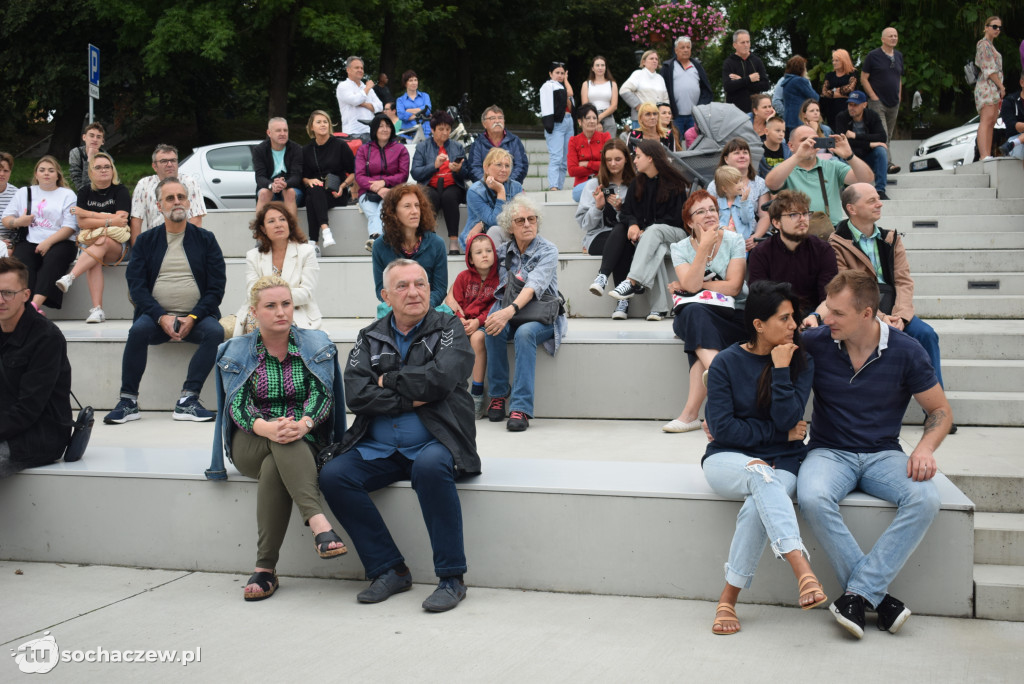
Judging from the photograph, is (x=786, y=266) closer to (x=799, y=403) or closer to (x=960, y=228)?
(x=799, y=403)

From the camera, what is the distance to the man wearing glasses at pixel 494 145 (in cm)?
934

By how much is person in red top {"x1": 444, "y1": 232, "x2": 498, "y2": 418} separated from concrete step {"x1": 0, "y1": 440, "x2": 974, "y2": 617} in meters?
1.35

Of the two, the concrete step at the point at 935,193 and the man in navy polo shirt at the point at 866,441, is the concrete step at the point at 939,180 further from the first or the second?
the man in navy polo shirt at the point at 866,441

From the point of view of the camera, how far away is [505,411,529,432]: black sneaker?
5.95 m

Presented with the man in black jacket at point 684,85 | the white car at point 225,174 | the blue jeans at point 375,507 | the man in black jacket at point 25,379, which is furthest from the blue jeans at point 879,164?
the man in black jacket at point 25,379

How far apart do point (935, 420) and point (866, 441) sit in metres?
0.27

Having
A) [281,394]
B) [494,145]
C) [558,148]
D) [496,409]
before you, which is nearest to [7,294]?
[281,394]

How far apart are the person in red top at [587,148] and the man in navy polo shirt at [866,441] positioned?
5.84 meters

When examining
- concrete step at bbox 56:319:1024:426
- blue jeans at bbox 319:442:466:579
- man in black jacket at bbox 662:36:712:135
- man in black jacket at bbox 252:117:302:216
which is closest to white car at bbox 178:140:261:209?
man in black jacket at bbox 252:117:302:216

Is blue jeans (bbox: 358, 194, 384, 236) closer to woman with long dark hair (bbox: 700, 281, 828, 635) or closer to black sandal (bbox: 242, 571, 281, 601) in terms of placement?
black sandal (bbox: 242, 571, 281, 601)

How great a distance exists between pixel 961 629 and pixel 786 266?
8.13ft

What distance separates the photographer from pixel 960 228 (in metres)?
8.69

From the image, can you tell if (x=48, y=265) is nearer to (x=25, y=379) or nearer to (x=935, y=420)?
(x=25, y=379)

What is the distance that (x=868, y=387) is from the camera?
412cm
